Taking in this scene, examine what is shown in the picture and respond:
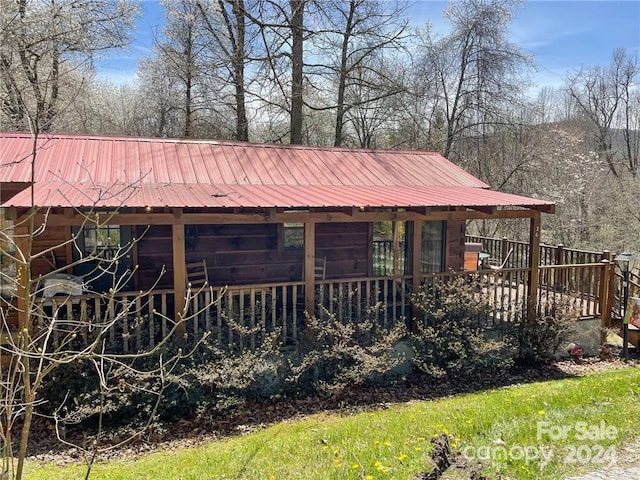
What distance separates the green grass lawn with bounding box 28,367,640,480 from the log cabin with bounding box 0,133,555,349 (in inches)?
76.4

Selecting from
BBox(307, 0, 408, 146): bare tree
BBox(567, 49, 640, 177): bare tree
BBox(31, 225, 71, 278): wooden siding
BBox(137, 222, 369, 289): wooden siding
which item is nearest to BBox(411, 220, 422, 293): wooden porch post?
BBox(137, 222, 369, 289): wooden siding

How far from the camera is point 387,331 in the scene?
732cm

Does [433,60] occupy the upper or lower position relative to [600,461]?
upper

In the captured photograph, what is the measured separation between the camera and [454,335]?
7535mm

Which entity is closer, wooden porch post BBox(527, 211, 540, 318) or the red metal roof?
the red metal roof

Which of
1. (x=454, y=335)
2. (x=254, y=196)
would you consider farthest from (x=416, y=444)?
(x=254, y=196)

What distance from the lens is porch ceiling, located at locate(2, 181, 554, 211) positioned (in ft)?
19.9

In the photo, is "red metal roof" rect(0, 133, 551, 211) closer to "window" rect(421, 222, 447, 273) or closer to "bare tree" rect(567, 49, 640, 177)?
"window" rect(421, 222, 447, 273)

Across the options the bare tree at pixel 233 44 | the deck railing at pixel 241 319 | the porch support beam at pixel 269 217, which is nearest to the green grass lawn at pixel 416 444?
the deck railing at pixel 241 319

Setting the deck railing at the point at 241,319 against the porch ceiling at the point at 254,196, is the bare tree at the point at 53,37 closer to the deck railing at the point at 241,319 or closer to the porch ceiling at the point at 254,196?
the porch ceiling at the point at 254,196

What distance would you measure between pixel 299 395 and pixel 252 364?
959mm

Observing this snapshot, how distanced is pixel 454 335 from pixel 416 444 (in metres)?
3.42

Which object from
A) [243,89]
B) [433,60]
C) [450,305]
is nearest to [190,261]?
[450,305]

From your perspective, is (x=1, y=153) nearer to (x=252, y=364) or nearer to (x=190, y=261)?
(x=190, y=261)
